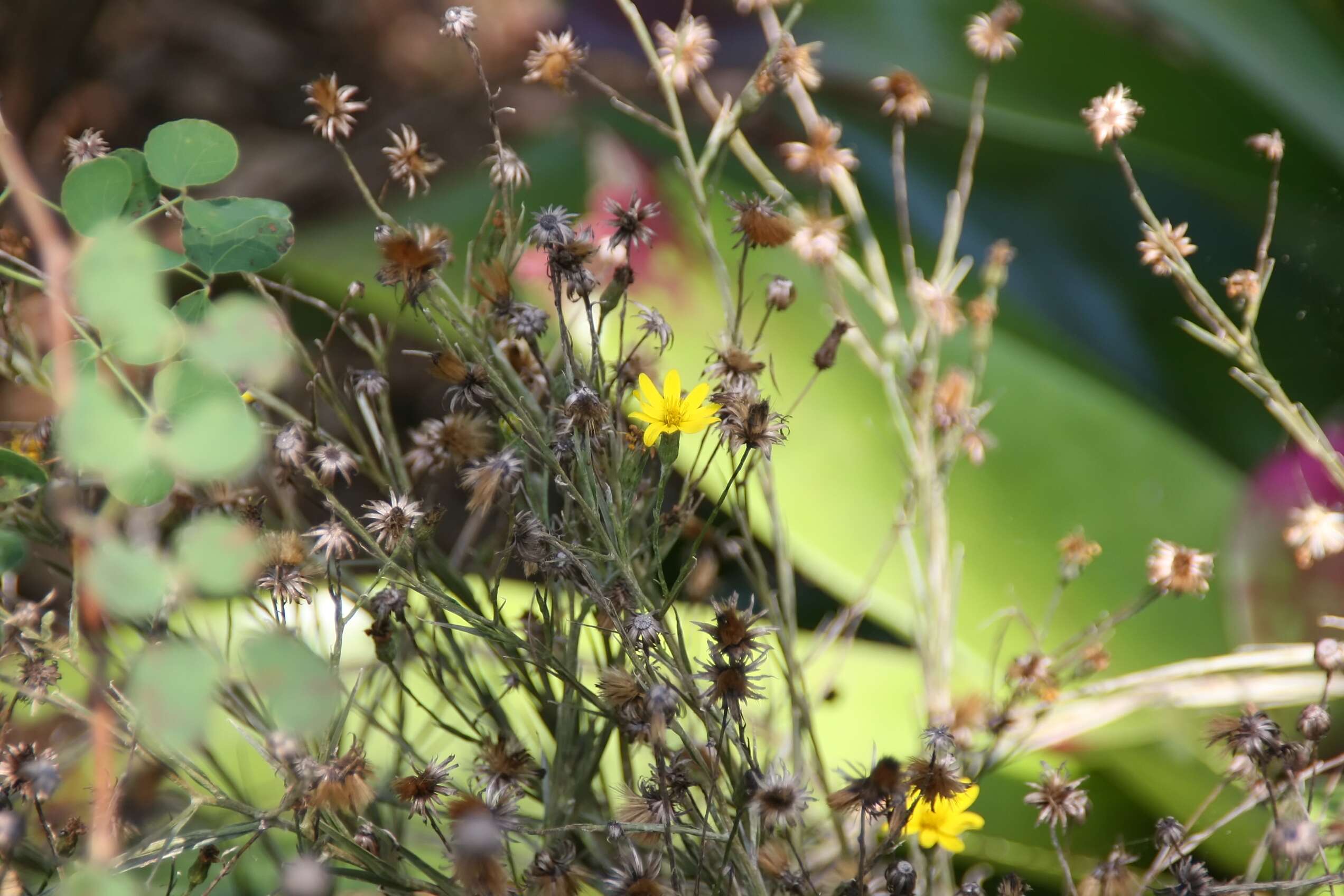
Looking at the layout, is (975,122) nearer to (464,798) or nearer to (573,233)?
(573,233)

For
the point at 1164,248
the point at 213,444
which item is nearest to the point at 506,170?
the point at 213,444

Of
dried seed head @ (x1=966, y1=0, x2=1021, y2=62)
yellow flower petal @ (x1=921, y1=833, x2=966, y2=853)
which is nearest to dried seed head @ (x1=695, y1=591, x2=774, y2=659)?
yellow flower petal @ (x1=921, y1=833, x2=966, y2=853)

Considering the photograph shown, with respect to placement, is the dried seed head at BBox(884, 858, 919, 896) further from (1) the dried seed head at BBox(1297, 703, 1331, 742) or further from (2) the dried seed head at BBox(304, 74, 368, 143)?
(2) the dried seed head at BBox(304, 74, 368, 143)

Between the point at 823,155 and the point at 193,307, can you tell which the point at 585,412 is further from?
the point at 823,155

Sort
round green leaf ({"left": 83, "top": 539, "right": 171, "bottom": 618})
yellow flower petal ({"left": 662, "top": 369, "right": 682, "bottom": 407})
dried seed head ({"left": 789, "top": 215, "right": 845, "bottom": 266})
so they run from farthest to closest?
1. dried seed head ({"left": 789, "top": 215, "right": 845, "bottom": 266})
2. yellow flower petal ({"left": 662, "top": 369, "right": 682, "bottom": 407})
3. round green leaf ({"left": 83, "top": 539, "right": 171, "bottom": 618})

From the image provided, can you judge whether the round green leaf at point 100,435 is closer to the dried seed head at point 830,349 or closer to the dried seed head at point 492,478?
the dried seed head at point 492,478

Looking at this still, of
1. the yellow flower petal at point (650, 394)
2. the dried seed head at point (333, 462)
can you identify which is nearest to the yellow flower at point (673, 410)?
the yellow flower petal at point (650, 394)

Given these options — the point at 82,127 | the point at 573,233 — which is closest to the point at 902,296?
the point at 573,233
